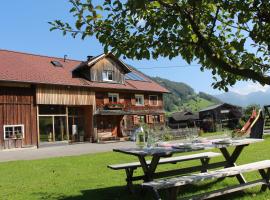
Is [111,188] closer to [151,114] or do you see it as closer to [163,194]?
[163,194]

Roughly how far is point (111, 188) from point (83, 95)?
2215 cm

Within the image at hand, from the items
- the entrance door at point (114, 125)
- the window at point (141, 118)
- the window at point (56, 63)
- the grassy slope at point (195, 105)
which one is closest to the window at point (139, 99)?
the window at point (141, 118)

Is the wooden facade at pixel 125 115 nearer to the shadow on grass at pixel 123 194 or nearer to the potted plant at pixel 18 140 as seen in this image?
the potted plant at pixel 18 140

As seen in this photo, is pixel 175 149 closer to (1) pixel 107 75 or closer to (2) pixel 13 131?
(2) pixel 13 131

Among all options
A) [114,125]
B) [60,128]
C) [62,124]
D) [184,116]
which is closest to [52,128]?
[60,128]

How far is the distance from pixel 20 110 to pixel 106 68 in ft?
29.6

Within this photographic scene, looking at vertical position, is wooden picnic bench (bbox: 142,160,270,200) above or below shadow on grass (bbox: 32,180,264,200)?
above

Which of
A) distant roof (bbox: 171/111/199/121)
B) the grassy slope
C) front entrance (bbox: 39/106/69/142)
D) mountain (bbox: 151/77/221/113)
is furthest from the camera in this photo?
mountain (bbox: 151/77/221/113)

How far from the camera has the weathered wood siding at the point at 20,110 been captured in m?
25.0

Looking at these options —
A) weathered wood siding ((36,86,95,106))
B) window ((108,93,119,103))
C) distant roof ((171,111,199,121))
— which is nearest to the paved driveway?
weathered wood siding ((36,86,95,106))

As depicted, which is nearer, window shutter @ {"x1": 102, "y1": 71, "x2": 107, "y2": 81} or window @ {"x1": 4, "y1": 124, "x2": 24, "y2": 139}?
window @ {"x1": 4, "y1": 124, "x2": 24, "y2": 139}

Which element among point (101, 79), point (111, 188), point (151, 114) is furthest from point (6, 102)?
point (111, 188)

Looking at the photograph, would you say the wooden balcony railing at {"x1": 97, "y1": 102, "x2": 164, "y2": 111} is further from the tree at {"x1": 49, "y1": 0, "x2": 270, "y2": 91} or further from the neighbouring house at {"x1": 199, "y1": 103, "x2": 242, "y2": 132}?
the tree at {"x1": 49, "y1": 0, "x2": 270, "y2": 91}

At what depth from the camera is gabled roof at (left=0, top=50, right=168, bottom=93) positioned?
26.1 metres
